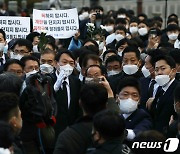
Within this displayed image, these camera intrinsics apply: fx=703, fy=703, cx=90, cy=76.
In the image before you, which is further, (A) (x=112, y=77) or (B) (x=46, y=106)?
(A) (x=112, y=77)

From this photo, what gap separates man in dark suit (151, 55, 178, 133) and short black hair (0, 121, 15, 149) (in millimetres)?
2698

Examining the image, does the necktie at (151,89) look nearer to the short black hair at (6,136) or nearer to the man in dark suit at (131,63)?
the man in dark suit at (131,63)

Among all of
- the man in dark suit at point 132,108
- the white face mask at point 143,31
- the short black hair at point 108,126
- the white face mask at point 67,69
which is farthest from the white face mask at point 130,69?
the white face mask at point 143,31

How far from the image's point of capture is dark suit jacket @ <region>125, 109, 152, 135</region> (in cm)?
648

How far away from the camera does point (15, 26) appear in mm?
11977

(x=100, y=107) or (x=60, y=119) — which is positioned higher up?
(x=100, y=107)

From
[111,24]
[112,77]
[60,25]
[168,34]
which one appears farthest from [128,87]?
[111,24]

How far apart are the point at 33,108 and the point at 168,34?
26.0ft

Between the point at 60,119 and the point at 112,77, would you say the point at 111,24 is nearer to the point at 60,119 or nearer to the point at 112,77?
the point at 112,77

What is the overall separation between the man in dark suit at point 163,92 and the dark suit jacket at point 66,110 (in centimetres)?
84

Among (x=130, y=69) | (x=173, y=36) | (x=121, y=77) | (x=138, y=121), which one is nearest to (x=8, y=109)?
(x=138, y=121)

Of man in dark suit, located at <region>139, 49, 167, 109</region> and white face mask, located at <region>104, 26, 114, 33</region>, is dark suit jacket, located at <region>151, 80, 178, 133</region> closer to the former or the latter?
man in dark suit, located at <region>139, 49, 167, 109</region>

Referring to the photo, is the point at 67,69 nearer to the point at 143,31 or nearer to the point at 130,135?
the point at 130,135

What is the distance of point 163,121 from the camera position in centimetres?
747
